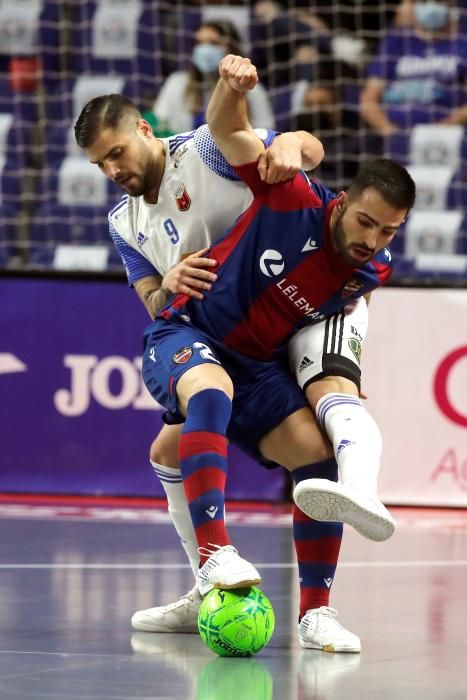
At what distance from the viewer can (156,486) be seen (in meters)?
7.87

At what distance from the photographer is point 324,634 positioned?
4039 millimetres

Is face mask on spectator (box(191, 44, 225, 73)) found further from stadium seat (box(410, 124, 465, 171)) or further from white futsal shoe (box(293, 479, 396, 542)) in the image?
white futsal shoe (box(293, 479, 396, 542))

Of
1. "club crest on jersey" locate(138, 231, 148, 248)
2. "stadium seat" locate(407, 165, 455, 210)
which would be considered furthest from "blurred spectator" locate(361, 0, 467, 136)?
"club crest on jersey" locate(138, 231, 148, 248)

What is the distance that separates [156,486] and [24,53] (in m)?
4.02

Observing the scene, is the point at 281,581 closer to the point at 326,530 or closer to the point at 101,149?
the point at 326,530

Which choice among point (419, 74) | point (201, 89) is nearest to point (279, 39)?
point (201, 89)

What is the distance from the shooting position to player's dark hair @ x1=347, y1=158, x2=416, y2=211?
13.0 feet

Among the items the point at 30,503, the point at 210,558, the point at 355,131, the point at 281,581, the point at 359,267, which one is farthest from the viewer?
the point at 355,131

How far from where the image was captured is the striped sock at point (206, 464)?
153 inches

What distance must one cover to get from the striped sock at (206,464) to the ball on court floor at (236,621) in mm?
133

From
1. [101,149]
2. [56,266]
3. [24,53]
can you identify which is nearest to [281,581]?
[101,149]

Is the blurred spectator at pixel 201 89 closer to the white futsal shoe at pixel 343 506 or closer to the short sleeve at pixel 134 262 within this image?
the short sleeve at pixel 134 262

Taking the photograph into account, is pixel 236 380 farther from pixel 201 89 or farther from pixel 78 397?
pixel 201 89

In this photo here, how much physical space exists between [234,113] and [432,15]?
609 cm
